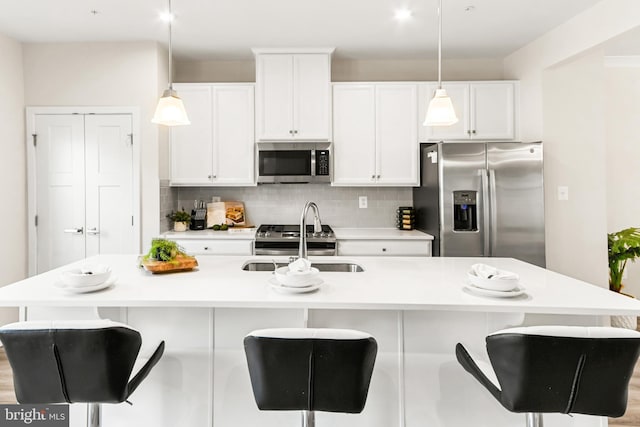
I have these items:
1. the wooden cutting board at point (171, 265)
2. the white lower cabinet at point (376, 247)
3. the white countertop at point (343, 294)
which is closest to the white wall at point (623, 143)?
the white lower cabinet at point (376, 247)

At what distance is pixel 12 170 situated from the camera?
3467 mm

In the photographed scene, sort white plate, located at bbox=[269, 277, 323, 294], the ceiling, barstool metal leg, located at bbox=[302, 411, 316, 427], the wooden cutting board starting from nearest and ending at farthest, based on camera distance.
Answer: barstool metal leg, located at bbox=[302, 411, 316, 427] → white plate, located at bbox=[269, 277, 323, 294] → the wooden cutting board → the ceiling

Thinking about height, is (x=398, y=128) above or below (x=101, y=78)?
below

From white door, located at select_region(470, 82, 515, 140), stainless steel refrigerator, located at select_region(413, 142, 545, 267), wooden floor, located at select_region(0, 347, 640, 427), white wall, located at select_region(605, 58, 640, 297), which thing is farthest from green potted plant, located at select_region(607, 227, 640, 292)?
white door, located at select_region(470, 82, 515, 140)

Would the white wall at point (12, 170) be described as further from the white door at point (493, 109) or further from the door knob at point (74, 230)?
the white door at point (493, 109)

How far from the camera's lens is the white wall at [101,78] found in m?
3.58

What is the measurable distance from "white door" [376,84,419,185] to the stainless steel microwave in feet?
1.79

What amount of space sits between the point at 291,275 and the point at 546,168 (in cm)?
291

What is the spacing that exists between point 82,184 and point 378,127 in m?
2.79

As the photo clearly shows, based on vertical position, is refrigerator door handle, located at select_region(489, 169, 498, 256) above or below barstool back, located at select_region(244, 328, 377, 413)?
above

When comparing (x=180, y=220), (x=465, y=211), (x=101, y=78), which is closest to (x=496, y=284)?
(x=465, y=211)

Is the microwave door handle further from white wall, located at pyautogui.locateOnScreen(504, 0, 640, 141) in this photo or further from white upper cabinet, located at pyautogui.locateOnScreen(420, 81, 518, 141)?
white wall, located at pyautogui.locateOnScreen(504, 0, 640, 141)

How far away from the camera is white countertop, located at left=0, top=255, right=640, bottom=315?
154 centimetres
